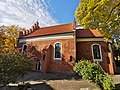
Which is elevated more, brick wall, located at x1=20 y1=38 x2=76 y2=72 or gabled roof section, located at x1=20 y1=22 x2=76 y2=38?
gabled roof section, located at x1=20 y1=22 x2=76 y2=38

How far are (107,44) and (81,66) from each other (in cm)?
894

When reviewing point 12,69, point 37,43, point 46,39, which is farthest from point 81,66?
point 37,43

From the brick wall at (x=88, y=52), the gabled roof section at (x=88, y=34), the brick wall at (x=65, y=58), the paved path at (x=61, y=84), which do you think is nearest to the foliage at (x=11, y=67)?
the paved path at (x=61, y=84)

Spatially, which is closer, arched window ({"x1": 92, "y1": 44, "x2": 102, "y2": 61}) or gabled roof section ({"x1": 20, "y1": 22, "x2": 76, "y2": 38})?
arched window ({"x1": 92, "y1": 44, "x2": 102, "y2": 61})

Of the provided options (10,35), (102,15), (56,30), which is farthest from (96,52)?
(10,35)

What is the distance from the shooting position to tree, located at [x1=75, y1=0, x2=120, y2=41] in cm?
1040

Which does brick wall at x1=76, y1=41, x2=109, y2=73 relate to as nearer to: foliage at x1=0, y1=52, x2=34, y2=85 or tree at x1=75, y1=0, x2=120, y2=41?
tree at x1=75, y1=0, x2=120, y2=41

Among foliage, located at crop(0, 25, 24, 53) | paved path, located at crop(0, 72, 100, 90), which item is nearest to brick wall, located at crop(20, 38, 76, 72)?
paved path, located at crop(0, 72, 100, 90)

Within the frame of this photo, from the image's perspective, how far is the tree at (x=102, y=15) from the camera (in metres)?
10.4

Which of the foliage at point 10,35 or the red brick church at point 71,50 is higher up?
the foliage at point 10,35

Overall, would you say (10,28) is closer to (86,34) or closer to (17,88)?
(86,34)

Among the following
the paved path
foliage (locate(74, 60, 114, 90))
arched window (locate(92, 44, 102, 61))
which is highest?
arched window (locate(92, 44, 102, 61))

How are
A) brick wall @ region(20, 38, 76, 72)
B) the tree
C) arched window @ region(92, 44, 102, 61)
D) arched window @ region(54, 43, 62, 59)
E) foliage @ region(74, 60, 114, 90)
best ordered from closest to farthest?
foliage @ region(74, 60, 114, 90) < the tree < arched window @ region(92, 44, 102, 61) < brick wall @ region(20, 38, 76, 72) < arched window @ region(54, 43, 62, 59)

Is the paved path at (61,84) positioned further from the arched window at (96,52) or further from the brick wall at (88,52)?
the arched window at (96,52)
